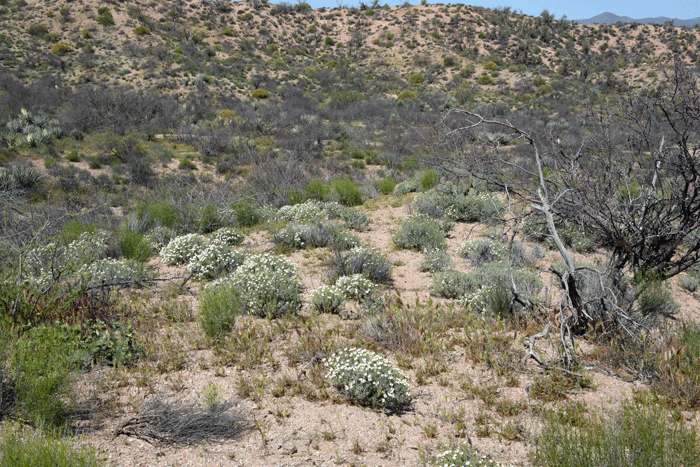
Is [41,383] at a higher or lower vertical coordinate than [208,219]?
higher

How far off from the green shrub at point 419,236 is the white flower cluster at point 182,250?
3446mm

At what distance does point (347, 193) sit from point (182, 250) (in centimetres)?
494

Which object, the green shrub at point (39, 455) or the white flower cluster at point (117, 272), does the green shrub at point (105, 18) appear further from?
the green shrub at point (39, 455)

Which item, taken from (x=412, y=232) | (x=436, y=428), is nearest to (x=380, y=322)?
(x=436, y=428)

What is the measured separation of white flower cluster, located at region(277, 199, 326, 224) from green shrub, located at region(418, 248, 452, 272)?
2.75m

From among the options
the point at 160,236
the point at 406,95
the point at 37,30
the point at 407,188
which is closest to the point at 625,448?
the point at 160,236

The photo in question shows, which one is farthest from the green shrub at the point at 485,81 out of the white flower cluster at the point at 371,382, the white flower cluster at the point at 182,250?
the white flower cluster at the point at 371,382

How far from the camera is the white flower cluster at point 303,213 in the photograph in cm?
875

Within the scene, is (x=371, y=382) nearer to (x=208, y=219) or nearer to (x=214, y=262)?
(x=214, y=262)

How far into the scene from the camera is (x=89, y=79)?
29.4 meters

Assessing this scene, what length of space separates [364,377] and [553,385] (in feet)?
4.92

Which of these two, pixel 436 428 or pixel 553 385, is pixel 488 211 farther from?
pixel 436 428

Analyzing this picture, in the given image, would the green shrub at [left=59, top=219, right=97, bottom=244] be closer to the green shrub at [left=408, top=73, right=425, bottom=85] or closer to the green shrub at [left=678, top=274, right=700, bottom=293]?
the green shrub at [left=678, top=274, right=700, bottom=293]

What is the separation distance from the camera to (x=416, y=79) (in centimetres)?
3688
